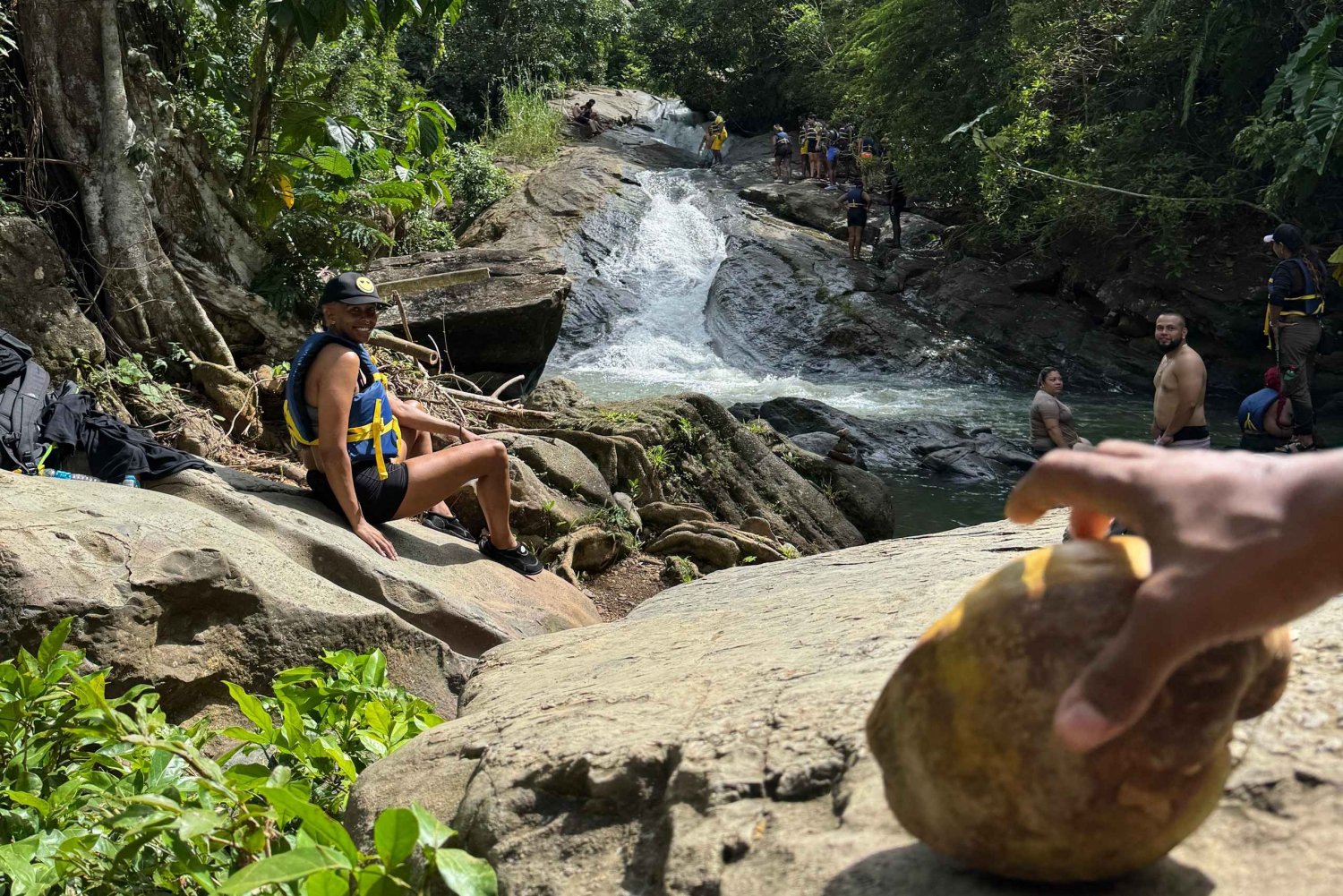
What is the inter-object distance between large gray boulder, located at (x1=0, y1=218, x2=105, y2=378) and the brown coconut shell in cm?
682

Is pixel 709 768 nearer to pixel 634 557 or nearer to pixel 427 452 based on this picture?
pixel 427 452

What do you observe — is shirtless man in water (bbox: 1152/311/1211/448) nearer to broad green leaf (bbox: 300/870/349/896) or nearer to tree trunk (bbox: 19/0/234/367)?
broad green leaf (bbox: 300/870/349/896)

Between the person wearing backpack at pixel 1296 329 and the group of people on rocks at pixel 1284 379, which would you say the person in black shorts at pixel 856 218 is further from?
the person wearing backpack at pixel 1296 329

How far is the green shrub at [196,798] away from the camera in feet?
6.64

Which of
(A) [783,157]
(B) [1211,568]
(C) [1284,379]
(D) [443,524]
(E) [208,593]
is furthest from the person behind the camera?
(A) [783,157]

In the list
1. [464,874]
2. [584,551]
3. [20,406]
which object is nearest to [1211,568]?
[464,874]

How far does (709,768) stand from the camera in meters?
2.23

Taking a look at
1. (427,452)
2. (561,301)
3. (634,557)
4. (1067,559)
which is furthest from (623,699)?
(561,301)

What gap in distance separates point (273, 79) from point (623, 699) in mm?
6749

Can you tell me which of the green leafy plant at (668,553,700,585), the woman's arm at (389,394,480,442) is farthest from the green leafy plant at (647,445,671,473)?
the woman's arm at (389,394,480,442)

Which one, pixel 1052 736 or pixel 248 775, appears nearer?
pixel 1052 736

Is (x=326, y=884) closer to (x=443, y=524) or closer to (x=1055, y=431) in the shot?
(x=443, y=524)

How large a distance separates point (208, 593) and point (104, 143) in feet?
15.5

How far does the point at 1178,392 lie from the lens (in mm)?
7133
